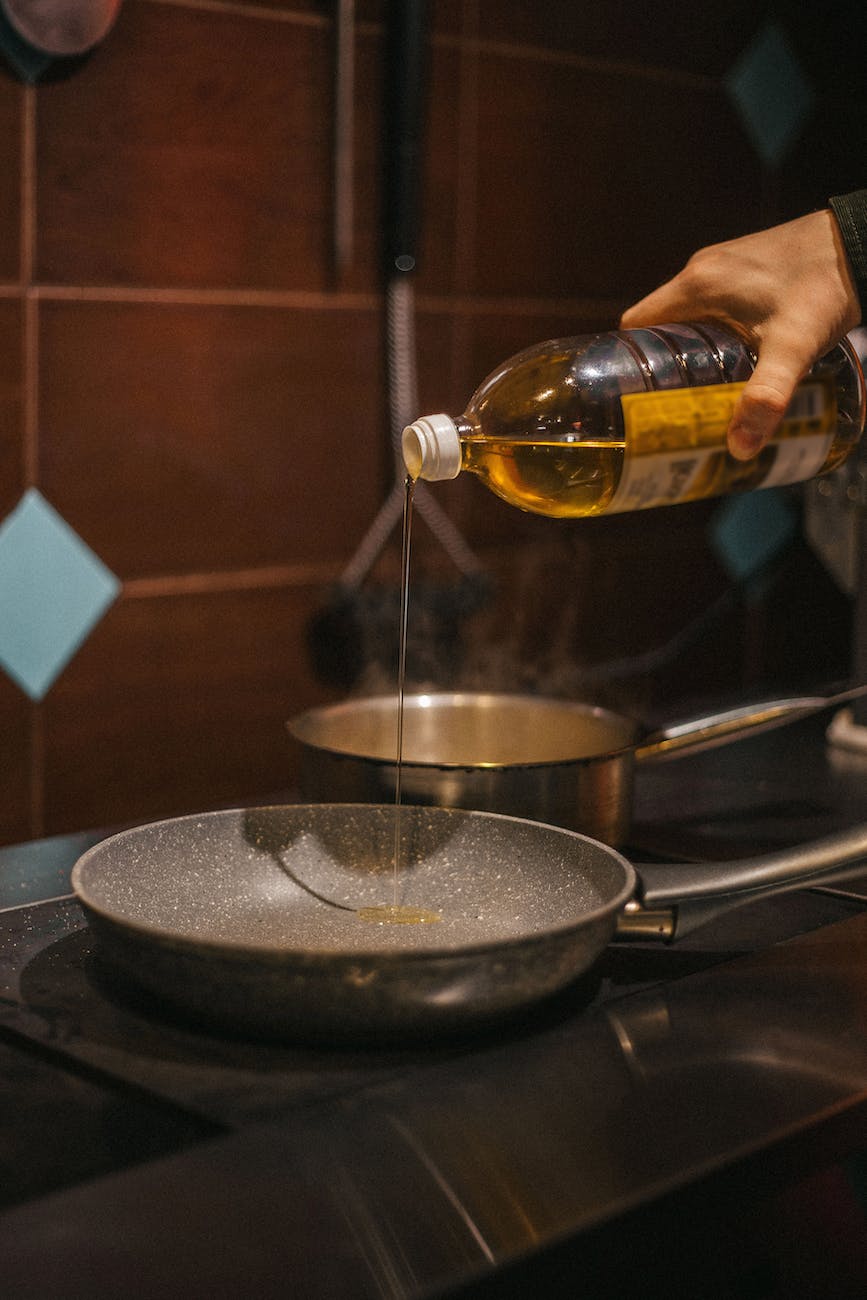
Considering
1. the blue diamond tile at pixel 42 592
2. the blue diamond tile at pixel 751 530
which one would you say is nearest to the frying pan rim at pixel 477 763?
the blue diamond tile at pixel 42 592

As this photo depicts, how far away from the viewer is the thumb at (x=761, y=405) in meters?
1.06

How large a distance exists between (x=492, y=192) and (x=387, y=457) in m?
0.48

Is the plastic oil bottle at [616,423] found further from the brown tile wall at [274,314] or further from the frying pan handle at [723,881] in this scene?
the brown tile wall at [274,314]

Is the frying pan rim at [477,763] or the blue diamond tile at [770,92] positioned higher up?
the blue diamond tile at [770,92]

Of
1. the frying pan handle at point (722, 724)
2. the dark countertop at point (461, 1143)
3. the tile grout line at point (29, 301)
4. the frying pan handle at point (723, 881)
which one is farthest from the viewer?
the tile grout line at point (29, 301)

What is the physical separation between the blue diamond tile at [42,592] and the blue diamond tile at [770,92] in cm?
158

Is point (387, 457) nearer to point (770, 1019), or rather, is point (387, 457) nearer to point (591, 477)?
point (591, 477)

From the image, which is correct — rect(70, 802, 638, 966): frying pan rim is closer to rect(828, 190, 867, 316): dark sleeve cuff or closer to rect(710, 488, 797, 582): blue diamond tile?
rect(828, 190, 867, 316): dark sleeve cuff

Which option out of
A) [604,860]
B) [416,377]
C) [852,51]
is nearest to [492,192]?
[416,377]

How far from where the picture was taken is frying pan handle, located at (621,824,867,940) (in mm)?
909

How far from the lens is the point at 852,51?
120 inches

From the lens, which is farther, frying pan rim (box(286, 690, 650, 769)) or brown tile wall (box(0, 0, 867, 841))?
brown tile wall (box(0, 0, 867, 841))

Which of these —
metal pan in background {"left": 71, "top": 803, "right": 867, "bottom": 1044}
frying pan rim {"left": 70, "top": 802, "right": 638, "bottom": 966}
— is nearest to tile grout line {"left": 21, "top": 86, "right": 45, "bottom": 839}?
metal pan in background {"left": 71, "top": 803, "right": 867, "bottom": 1044}

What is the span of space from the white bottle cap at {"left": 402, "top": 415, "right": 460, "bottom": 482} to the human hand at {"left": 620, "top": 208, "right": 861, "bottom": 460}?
21cm
